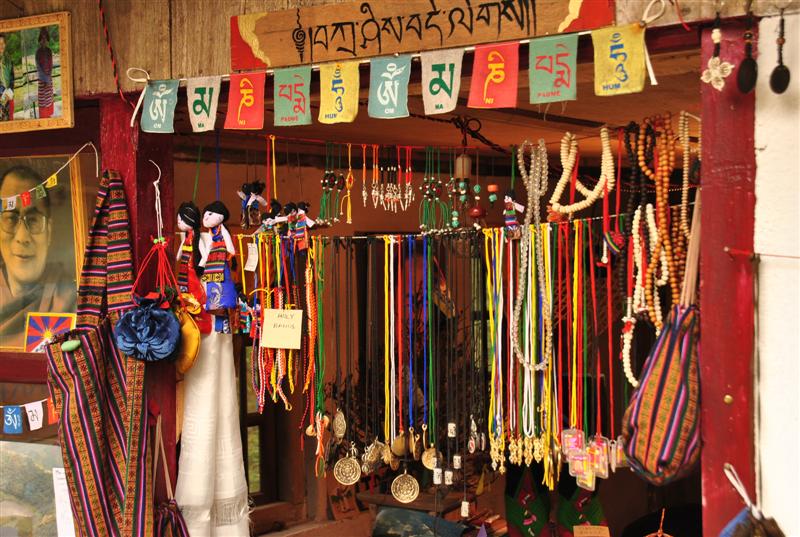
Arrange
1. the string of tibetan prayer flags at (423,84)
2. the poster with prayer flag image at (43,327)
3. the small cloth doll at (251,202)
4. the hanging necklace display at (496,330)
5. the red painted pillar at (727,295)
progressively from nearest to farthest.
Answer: the red painted pillar at (727,295), the string of tibetan prayer flags at (423,84), the hanging necklace display at (496,330), the small cloth doll at (251,202), the poster with prayer flag image at (43,327)

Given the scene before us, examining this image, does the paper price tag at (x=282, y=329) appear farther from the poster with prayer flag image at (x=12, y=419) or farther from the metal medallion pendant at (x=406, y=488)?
the poster with prayer flag image at (x=12, y=419)

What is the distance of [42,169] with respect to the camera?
11.7 feet

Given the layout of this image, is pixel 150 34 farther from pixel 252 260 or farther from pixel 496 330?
pixel 496 330

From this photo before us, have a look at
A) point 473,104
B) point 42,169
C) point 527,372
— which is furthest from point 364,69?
point 42,169

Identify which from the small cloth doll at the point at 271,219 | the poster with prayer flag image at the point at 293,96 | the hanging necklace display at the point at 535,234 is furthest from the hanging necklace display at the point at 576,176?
the small cloth doll at the point at 271,219

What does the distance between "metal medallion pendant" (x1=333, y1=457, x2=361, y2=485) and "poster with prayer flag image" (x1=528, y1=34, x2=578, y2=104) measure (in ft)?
4.50

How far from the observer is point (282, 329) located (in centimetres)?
324

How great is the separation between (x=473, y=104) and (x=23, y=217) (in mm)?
1945

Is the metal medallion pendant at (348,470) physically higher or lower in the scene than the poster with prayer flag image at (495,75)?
lower

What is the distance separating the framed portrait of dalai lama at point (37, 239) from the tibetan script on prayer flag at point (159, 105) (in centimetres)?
50

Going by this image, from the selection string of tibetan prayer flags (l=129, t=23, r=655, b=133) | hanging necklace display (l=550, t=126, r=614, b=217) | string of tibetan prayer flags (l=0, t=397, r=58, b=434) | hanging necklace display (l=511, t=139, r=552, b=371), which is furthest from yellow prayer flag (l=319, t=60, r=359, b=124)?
string of tibetan prayer flags (l=0, t=397, r=58, b=434)

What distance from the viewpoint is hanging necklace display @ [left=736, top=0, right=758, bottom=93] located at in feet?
7.16

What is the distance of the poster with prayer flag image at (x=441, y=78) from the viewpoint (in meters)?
2.63

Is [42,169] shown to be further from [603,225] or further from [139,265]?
[603,225]
